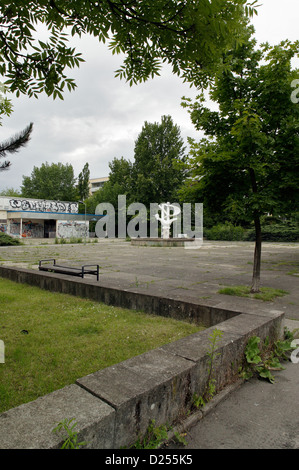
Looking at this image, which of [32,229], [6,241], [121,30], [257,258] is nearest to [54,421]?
[121,30]

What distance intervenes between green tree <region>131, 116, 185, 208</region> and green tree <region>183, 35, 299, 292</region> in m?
36.0

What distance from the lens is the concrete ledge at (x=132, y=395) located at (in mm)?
1636

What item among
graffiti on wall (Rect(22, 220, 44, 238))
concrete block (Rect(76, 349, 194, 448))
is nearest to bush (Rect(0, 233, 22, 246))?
graffiti on wall (Rect(22, 220, 44, 238))

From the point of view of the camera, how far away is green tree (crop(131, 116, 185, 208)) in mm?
43125

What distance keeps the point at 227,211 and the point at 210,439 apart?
479 centimetres

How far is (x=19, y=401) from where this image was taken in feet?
7.95

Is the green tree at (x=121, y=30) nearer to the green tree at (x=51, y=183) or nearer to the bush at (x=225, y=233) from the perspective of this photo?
the bush at (x=225, y=233)

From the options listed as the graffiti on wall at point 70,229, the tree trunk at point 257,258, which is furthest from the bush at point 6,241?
the tree trunk at point 257,258

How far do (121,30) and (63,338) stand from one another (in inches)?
137

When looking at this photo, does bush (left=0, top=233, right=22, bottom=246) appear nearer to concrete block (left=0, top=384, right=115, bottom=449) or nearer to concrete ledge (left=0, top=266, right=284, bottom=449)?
concrete ledge (left=0, top=266, right=284, bottom=449)

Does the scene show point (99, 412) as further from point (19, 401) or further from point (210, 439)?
point (19, 401)

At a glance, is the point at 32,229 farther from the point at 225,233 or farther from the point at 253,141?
the point at 253,141

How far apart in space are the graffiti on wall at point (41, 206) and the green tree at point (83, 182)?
19.7 meters
